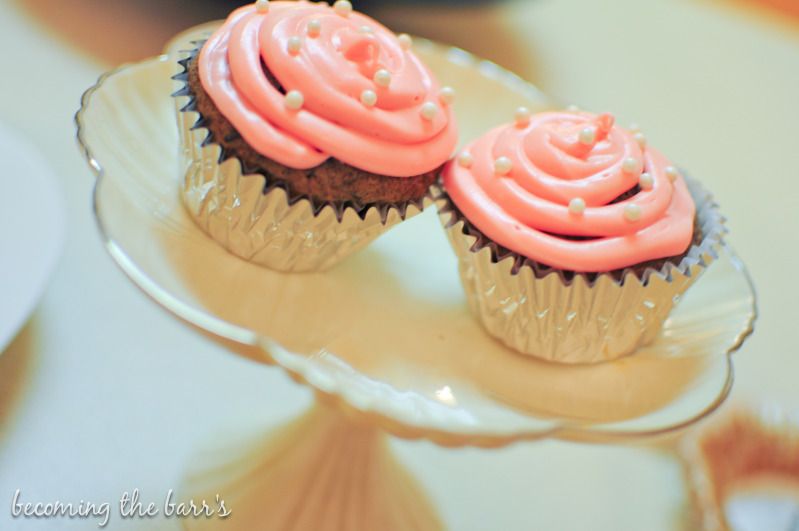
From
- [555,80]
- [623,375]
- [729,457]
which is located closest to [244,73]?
[623,375]

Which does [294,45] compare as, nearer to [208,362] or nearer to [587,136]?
[587,136]

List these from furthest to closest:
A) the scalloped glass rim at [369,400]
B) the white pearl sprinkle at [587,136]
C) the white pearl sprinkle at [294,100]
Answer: the white pearl sprinkle at [587,136] → the white pearl sprinkle at [294,100] → the scalloped glass rim at [369,400]

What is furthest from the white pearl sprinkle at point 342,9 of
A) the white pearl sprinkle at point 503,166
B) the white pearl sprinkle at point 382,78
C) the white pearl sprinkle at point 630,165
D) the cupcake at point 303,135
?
the white pearl sprinkle at point 630,165

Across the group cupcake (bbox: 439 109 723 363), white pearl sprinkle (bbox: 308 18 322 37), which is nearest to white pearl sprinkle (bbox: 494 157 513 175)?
cupcake (bbox: 439 109 723 363)

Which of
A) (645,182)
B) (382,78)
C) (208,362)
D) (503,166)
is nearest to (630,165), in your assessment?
(645,182)

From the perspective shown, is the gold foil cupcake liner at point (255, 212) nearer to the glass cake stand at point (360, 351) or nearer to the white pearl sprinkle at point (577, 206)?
the glass cake stand at point (360, 351)

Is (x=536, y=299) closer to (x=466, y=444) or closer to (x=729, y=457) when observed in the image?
(x=466, y=444)

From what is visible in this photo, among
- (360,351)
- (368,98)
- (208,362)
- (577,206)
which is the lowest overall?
(208,362)
